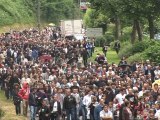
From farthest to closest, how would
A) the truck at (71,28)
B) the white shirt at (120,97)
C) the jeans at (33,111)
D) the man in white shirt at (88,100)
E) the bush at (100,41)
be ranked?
the bush at (100,41) → the truck at (71,28) → the jeans at (33,111) → the man in white shirt at (88,100) → the white shirt at (120,97)

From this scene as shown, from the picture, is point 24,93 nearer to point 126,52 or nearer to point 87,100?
point 87,100

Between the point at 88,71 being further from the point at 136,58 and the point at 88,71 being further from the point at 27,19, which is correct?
the point at 27,19

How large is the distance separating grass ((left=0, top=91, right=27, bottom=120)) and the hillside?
4913 cm

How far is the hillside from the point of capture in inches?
3086

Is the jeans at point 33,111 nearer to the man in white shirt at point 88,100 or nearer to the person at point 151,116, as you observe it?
the man in white shirt at point 88,100

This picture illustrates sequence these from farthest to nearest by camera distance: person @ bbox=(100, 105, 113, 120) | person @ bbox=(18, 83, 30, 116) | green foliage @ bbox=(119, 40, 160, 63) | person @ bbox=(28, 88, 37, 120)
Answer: green foliage @ bbox=(119, 40, 160, 63) → person @ bbox=(18, 83, 30, 116) → person @ bbox=(28, 88, 37, 120) → person @ bbox=(100, 105, 113, 120)

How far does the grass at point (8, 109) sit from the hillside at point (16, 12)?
49.1m

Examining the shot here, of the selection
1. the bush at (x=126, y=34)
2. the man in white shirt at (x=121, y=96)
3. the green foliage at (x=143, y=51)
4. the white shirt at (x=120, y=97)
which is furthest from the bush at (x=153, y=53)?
the bush at (x=126, y=34)

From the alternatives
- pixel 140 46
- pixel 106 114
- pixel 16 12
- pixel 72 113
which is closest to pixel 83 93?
pixel 72 113

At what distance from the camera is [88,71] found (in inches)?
1078

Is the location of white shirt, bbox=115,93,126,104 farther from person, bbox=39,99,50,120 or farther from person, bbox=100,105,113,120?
person, bbox=39,99,50,120

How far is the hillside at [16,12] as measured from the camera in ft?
257

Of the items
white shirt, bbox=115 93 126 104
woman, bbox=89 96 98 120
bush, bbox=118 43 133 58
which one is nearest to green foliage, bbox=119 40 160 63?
bush, bbox=118 43 133 58

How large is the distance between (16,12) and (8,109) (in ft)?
191
